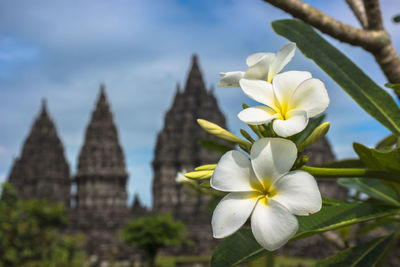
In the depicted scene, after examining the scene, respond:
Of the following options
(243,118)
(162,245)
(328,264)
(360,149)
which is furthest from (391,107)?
(162,245)

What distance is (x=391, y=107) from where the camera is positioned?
119 centimetres

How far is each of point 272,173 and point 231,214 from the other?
0.10m

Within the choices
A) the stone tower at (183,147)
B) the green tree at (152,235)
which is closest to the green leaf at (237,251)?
the green tree at (152,235)

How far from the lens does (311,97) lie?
2.57ft

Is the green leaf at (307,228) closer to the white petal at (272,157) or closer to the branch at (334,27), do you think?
the white petal at (272,157)

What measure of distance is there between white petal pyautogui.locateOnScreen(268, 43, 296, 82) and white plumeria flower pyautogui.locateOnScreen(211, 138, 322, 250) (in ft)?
0.70

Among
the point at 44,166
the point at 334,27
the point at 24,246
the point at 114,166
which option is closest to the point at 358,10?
the point at 334,27

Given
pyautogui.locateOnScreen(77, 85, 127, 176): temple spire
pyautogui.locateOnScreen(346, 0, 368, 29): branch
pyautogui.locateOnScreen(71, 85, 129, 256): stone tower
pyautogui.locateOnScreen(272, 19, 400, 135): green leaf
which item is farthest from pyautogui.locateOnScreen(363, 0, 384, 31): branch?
pyautogui.locateOnScreen(77, 85, 127, 176): temple spire

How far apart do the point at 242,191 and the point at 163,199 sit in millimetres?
32250

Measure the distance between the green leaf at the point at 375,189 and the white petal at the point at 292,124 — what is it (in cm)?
72

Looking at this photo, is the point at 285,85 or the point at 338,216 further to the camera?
the point at 338,216

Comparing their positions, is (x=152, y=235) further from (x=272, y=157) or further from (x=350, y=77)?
(x=272, y=157)

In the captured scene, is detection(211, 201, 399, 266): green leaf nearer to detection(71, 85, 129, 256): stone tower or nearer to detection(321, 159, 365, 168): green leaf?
detection(321, 159, 365, 168): green leaf

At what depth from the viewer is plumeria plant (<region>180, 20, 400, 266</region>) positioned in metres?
0.68
